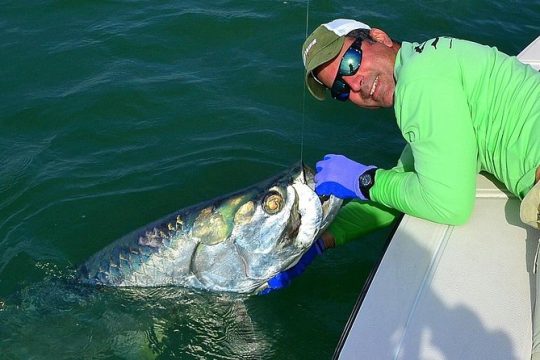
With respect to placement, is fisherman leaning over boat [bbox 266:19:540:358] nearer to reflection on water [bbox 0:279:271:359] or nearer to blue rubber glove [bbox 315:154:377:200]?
blue rubber glove [bbox 315:154:377:200]

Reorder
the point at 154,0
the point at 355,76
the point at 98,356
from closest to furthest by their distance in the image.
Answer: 1. the point at 355,76
2. the point at 98,356
3. the point at 154,0

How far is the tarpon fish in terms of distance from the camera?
3.24 metres

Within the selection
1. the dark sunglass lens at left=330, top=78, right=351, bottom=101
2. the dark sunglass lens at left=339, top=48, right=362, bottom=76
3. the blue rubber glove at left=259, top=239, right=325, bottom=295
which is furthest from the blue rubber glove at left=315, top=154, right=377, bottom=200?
the blue rubber glove at left=259, top=239, right=325, bottom=295

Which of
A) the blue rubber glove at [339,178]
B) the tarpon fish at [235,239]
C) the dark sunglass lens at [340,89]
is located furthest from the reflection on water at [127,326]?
the dark sunglass lens at [340,89]

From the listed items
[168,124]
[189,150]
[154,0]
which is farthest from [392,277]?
[154,0]

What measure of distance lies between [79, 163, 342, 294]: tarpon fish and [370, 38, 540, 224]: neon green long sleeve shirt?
14.2 inches

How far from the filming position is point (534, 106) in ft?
9.66

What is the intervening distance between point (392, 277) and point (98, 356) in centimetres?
179

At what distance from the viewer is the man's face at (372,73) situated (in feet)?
10.3

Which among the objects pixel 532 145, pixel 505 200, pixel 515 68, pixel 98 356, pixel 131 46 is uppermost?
pixel 515 68

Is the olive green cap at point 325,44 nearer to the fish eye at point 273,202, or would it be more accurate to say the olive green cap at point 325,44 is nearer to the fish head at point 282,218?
the fish head at point 282,218

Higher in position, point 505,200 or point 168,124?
point 505,200

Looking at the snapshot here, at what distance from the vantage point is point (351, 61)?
3.12m

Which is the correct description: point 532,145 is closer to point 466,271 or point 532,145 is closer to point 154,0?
point 466,271
